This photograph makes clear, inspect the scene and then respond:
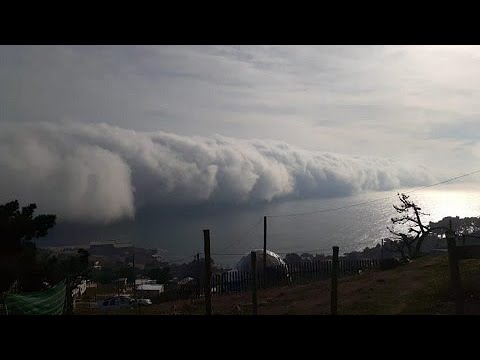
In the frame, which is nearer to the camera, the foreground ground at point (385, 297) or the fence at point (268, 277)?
the foreground ground at point (385, 297)

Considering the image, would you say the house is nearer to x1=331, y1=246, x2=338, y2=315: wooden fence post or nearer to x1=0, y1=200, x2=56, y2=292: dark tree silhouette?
x1=0, y1=200, x2=56, y2=292: dark tree silhouette

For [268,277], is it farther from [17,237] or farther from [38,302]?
[38,302]

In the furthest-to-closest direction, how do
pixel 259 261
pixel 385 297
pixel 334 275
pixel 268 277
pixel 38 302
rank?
pixel 259 261
pixel 268 277
pixel 385 297
pixel 38 302
pixel 334 275

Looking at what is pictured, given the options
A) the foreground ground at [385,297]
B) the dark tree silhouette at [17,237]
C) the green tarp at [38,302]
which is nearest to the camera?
the green tarp at [38,302]

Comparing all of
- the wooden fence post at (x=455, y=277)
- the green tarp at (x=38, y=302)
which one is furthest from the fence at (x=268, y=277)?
the wooden fence post at (x=455, y=277)

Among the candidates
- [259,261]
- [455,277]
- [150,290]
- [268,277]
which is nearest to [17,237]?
[268,277]

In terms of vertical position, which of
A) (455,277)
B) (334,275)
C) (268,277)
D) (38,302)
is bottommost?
(268,277)

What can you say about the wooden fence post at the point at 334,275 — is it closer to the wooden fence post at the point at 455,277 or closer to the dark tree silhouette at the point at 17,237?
the wooden fence post at the point at 455,277
